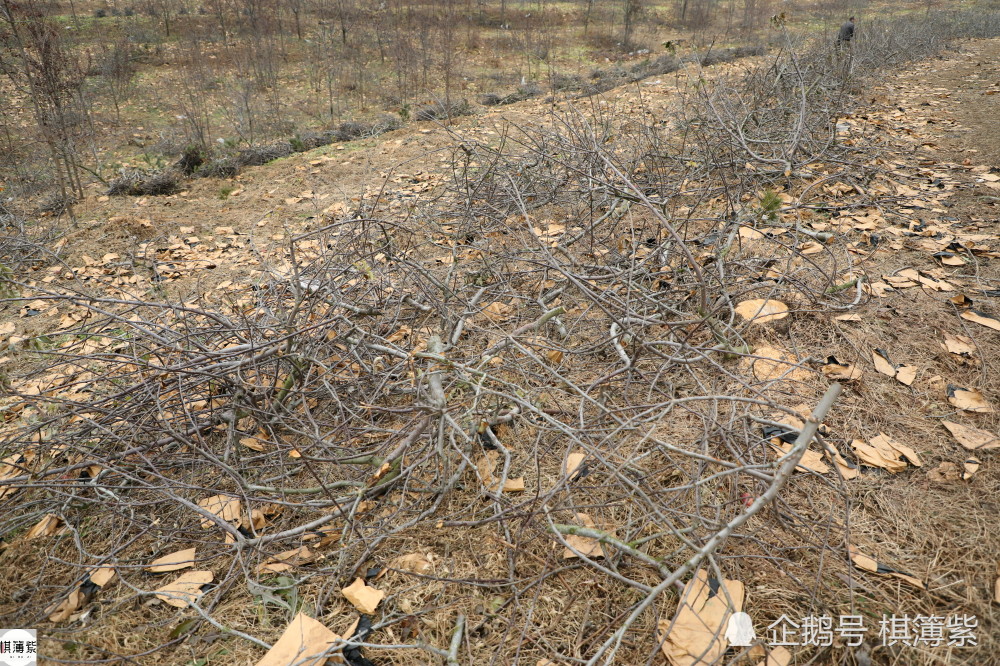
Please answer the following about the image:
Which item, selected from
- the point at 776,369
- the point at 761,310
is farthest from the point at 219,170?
the point at 776,369

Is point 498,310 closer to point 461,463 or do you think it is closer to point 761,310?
point 461,463

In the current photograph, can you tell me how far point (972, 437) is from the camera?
1877mm

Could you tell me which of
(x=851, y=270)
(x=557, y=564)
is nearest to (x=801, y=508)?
(x=557, y=564)

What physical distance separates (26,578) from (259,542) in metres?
0.82

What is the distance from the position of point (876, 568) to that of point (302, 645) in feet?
5.30

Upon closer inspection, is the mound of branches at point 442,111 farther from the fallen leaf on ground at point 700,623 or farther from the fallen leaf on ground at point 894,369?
the fallen leaf on ground at point 700,623

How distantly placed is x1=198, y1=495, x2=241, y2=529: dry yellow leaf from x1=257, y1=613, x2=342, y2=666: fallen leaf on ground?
22.5 inches

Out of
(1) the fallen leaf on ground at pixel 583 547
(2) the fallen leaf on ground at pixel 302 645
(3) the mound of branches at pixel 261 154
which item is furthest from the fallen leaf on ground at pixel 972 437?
(3) the mound of branches at pixel 261 154

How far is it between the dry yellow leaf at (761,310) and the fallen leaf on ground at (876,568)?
1198 millimetres

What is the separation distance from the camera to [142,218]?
16.5 feet

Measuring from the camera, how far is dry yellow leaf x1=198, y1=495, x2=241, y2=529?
6.27 feet

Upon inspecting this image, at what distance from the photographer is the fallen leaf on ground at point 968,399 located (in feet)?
6.54

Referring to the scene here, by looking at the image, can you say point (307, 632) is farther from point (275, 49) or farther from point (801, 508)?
point (275, 49)

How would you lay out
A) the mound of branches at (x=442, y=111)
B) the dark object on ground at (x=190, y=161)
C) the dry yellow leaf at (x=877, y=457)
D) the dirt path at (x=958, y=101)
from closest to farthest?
the dry yellow leaf at (x=877, y=457) → the dirt path at (x=958, y=101) → the dark object on ground at (x=190, y=161) → the mound of branches at (x=442, y=111)
